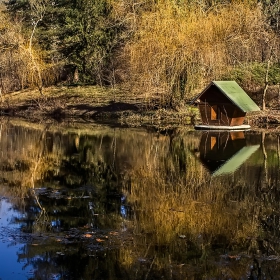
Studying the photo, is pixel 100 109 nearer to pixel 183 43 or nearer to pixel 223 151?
pixel 183 43

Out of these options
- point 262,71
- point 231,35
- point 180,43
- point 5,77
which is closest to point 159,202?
point 180,43

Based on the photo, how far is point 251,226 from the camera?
35.1 feet

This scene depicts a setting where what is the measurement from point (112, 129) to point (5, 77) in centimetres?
2359

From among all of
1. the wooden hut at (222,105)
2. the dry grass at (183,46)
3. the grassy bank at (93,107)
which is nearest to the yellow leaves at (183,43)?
the dry grass at (183,46)

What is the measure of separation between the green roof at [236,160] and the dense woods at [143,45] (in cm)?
1377

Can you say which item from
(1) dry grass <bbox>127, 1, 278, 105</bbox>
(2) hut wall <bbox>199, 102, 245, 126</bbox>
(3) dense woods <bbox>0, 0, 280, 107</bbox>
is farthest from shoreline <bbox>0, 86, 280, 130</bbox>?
(2) hut wall <bbox>199, 102, 245, 126</bbox>

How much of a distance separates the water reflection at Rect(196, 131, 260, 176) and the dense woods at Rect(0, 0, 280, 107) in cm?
786

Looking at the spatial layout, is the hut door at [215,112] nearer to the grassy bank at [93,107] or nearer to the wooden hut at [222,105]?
the wooden hut at [222,105]

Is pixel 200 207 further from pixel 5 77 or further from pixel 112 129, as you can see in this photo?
pixel 5 77

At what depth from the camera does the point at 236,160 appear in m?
19.6

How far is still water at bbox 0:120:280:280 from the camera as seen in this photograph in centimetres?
848

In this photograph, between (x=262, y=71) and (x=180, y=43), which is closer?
(x=180, y=43)

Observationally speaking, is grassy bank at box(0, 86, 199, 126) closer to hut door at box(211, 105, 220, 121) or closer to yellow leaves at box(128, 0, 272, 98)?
yellow leaves at box(128, 0, 272, 98)

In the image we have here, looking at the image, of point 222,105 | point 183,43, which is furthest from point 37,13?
point 222,105
